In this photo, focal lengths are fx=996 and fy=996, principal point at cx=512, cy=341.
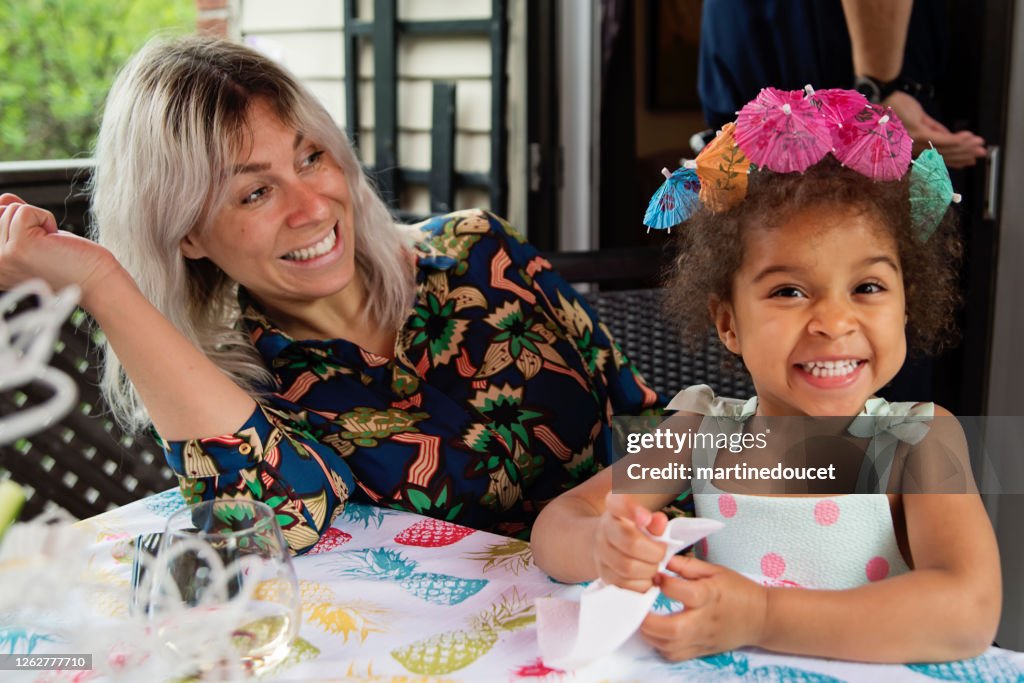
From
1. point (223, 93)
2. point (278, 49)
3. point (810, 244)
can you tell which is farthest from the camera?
point (278, 49)

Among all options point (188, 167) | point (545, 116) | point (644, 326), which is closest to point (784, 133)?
point (188, 167)

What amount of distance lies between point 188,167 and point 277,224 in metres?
0.16

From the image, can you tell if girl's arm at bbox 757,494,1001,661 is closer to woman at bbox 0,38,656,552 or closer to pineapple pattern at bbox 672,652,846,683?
pineapple pattern at bbox 672,652,846,683

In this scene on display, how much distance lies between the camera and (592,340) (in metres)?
1.80

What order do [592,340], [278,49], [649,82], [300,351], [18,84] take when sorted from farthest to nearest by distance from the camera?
1. [18,84]
2. [278,49]
3. [649,82]
4. [592,340]
5. [300,351]

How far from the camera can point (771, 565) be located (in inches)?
44.1

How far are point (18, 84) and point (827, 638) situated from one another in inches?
341

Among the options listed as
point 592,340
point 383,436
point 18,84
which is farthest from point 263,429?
point 18,84

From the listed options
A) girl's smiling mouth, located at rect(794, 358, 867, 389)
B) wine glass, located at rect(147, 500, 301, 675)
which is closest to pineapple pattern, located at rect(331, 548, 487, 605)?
wine glass, located at rect(147, 500, 301, 675)

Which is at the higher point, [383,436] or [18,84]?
[18,84]

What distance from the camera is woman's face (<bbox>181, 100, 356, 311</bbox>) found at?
1557 millimetres

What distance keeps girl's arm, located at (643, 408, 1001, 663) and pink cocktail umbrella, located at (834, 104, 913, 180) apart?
45 cm

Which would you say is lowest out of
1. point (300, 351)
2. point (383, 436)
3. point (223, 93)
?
point (383, 436)

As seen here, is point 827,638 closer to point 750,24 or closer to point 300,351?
point 300,351
